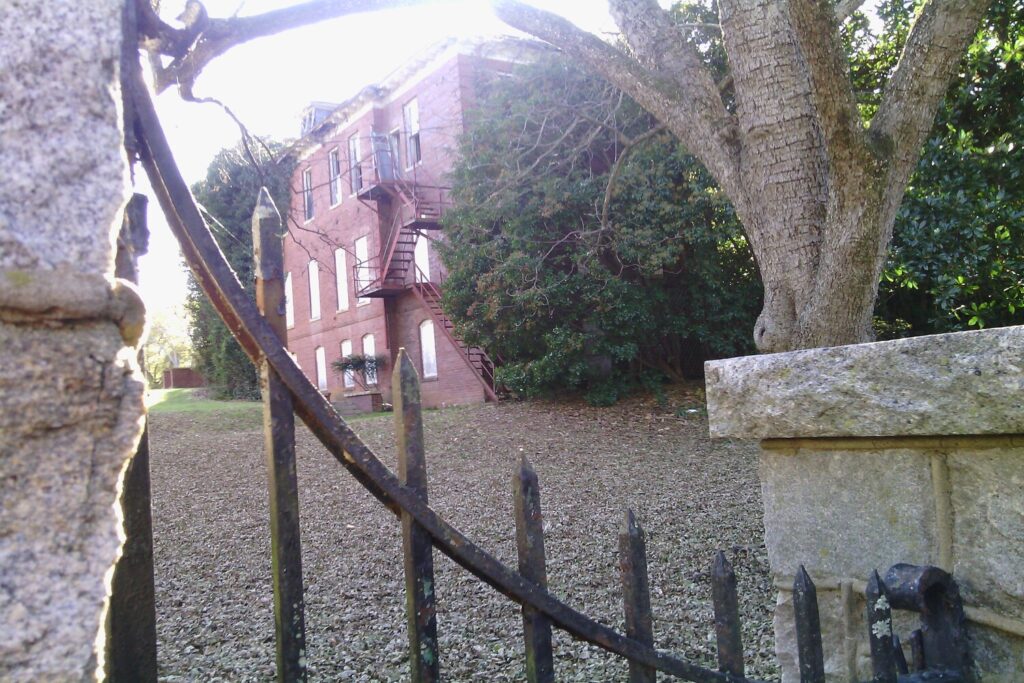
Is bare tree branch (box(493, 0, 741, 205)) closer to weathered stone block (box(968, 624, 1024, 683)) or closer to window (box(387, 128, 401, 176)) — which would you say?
weathered stone block (box(968, 624, 1024, 683))

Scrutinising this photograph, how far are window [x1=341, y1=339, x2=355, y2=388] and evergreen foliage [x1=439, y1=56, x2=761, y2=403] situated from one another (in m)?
9.44

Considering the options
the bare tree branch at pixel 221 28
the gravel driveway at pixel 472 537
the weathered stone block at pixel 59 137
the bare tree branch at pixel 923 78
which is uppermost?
the bare tree branch at pixel 923 78

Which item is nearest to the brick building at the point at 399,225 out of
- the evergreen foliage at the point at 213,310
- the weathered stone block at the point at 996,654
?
the evergreen foliage at the point at 213,310

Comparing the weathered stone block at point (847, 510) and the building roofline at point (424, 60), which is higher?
the building roofline at point (424, 60)

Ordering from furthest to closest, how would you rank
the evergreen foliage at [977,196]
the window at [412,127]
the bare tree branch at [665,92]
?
the window at [412,127] < the evergreen foliage at [977,196] < the bare tree branch at [665,92]

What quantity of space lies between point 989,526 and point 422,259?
20.1m

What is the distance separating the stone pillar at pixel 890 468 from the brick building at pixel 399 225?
1466 cm

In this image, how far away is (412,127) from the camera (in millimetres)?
21125

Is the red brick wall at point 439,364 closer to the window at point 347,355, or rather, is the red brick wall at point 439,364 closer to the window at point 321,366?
the window at point 347,355

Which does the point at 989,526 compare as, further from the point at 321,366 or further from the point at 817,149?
the point at 321,366

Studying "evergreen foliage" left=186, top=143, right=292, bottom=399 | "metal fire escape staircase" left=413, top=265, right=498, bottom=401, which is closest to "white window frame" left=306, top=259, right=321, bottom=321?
"evergreen foliage" left=186, top=143, right=292, bottom=399

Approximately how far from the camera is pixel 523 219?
47.0 ft

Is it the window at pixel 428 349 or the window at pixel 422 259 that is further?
the window at pixel 422 259

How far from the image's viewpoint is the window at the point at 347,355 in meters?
24.5
